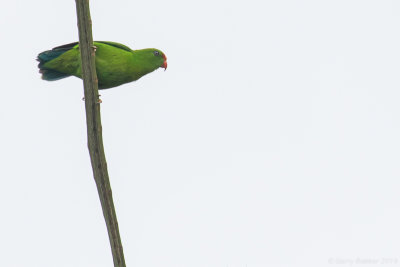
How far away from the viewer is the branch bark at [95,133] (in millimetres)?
4430

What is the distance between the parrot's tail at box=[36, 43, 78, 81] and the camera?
7512mm

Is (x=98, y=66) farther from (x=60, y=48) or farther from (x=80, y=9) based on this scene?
(x=80, y=9)

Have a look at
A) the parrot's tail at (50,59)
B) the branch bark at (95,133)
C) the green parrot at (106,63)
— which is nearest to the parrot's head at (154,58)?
the green parrot at (106,63)

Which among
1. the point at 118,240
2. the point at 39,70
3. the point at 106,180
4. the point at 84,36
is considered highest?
the point at 39,70

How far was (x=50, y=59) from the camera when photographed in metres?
7.57

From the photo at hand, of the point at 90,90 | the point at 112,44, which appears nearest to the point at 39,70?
the point at 112,44

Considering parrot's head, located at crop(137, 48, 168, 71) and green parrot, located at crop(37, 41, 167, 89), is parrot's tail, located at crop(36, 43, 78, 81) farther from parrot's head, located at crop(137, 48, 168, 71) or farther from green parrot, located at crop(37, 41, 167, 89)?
parrot's head, located at crop(137, 48, 168, 71)

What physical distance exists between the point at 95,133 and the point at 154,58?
3.38 metres

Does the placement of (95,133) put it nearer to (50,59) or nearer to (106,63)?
(106,63)

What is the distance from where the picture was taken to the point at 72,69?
7.43 m

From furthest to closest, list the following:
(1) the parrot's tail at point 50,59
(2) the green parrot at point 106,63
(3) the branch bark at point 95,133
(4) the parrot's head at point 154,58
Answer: (4) the parrot's head at point 154,58, (1) the parrot's tail at point 50,59, (2) the green parrot at point 106,63, (3) the branch bark at point 95,133

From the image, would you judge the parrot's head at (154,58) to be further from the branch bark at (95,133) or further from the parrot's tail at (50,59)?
the branch bark at (95,133)

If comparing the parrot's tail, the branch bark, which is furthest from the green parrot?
the branch bark

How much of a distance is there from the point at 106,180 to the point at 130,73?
3.12m
